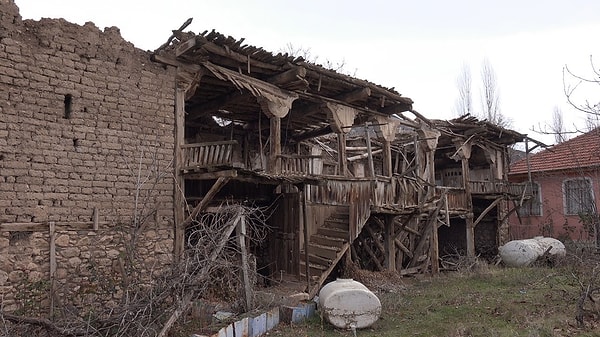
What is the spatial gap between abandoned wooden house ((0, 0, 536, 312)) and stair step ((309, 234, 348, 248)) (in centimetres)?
3

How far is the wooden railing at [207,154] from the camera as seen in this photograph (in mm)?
9914

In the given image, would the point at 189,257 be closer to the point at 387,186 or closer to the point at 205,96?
the point at 205,96

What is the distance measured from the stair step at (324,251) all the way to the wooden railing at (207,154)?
3772 millimetres

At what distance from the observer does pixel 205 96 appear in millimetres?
13203

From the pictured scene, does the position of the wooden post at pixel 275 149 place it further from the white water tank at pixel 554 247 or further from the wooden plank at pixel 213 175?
the white water tank at pixel 554 247

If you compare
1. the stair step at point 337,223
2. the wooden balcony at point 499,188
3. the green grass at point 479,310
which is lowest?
the green grass at point 479,310

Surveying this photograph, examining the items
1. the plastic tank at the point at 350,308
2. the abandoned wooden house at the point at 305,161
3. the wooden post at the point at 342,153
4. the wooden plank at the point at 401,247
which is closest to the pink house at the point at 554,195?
the abandoned wooden house at the point at 305,161

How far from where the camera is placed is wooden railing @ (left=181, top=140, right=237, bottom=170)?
991cm

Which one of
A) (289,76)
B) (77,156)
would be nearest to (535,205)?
(289,76)

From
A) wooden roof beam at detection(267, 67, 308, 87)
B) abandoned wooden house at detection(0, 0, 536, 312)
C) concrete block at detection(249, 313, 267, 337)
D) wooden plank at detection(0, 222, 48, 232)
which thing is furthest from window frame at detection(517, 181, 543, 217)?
wooden plank at detection(0, 222, 48, 232)

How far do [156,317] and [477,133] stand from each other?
1543 centimetres

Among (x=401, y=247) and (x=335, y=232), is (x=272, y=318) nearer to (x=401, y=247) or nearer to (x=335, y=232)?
(x=335, y=232)

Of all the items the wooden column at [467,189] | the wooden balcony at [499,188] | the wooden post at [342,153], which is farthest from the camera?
the wooden balcony at [499,188]

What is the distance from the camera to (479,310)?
31.7 feet
